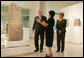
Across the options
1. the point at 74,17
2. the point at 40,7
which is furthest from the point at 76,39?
the point at 40,7

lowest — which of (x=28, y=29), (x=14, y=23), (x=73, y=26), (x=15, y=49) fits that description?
(x=15, y=49)

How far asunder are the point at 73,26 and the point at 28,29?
8.25 ft

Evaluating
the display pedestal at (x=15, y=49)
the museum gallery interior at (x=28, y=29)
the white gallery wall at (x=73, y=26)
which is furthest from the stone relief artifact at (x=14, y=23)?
the white gallery wall at (x=73, y=26)

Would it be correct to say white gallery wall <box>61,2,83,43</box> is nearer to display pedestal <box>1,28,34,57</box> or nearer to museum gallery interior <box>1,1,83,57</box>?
museum gallery interior <box>1,1,83,57</box>

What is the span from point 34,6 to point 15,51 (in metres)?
6.69

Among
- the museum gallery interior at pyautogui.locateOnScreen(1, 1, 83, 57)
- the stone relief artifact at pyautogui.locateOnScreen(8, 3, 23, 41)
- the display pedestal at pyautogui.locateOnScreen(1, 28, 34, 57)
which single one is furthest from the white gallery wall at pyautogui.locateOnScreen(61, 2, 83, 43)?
the stone relief artifact at pyautogui.locateOnScreen(8, 3, 23, 41)

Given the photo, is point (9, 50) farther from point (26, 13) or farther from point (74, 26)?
point (26, 13)

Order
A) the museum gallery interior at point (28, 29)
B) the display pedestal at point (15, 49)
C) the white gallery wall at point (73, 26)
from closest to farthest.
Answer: the display pedestal at point (15, 49) → the museum gallery interior at point (28, 29) → the white gallery wall at point (73, 26)

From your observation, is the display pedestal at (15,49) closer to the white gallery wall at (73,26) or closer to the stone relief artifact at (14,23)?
the stone relief artifact at (14,23)

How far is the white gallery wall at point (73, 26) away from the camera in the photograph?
6.57m

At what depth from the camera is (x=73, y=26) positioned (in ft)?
22.7

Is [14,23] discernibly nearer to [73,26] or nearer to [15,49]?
[15,49]

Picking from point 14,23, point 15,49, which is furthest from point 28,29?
point 15,49

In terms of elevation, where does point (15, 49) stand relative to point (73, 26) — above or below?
below
